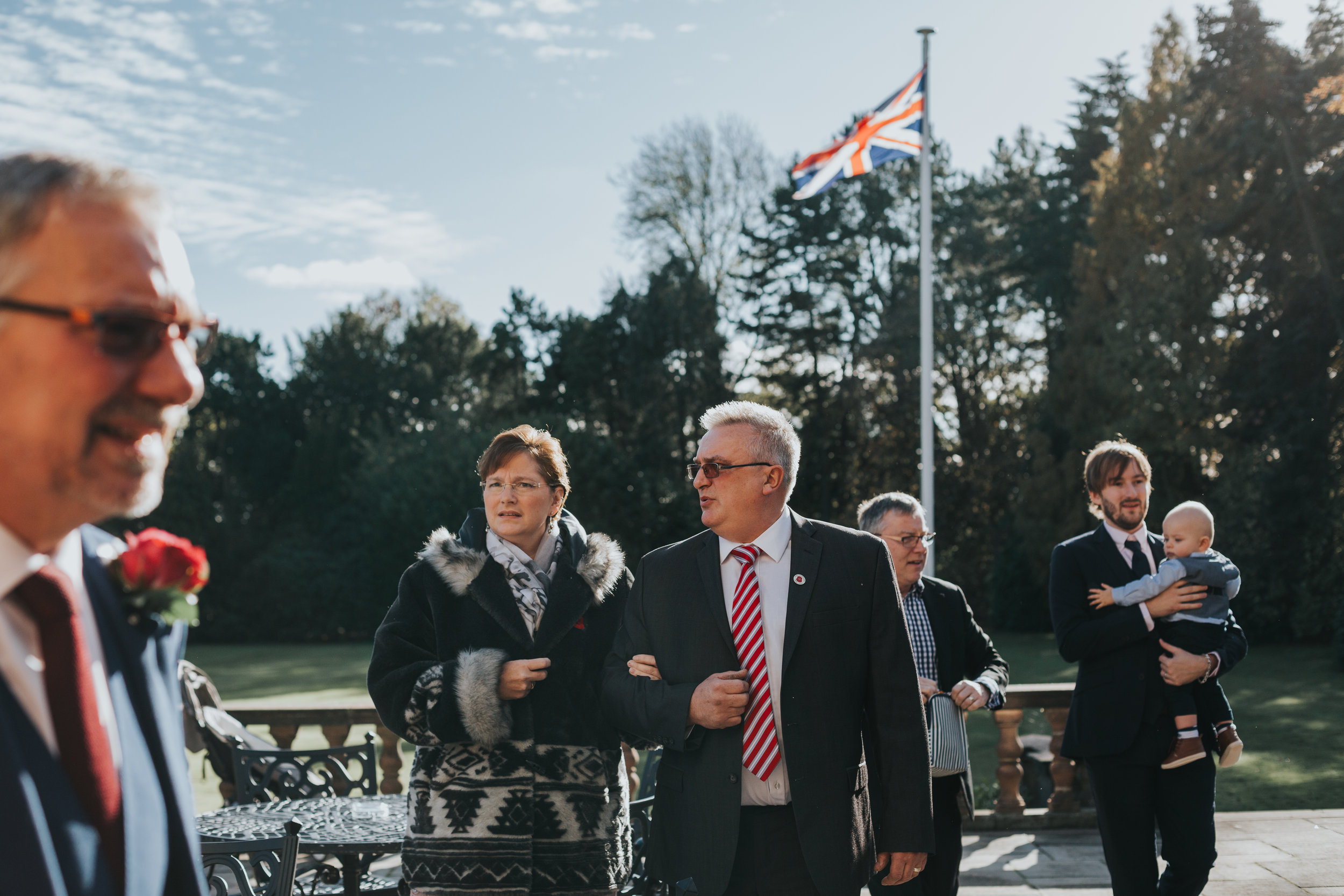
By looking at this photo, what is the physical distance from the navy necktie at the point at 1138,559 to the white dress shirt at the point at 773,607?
179 centimetres

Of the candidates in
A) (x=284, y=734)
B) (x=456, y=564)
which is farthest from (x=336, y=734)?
(x=456, y=564)

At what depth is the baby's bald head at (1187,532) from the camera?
4.19 metres

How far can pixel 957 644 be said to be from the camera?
14.6 feet

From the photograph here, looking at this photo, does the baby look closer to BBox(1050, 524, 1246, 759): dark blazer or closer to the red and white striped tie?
BBox(1050, 524, 1246, 759): dark blazer

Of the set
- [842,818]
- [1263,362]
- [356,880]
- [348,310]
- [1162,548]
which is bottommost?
[356,880]

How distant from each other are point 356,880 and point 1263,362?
73.1ft

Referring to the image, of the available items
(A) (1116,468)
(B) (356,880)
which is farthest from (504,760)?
(A) (1116,468)

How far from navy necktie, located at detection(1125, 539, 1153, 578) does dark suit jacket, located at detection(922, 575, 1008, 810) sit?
0.66m

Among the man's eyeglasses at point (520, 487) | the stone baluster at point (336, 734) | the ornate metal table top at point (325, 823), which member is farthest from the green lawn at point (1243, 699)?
the man's eyeglasses at point (520, 487)

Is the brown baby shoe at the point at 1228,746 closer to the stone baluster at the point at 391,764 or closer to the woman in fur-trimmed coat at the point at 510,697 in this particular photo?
the woman in fur-trimmed coat at the point at 510,697

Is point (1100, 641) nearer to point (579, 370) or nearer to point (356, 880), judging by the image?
point (356, 880)

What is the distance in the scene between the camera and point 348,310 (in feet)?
134

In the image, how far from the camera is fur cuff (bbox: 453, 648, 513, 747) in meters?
3.14

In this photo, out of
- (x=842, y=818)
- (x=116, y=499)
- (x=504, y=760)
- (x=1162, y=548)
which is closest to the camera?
(x=116, y=499)
